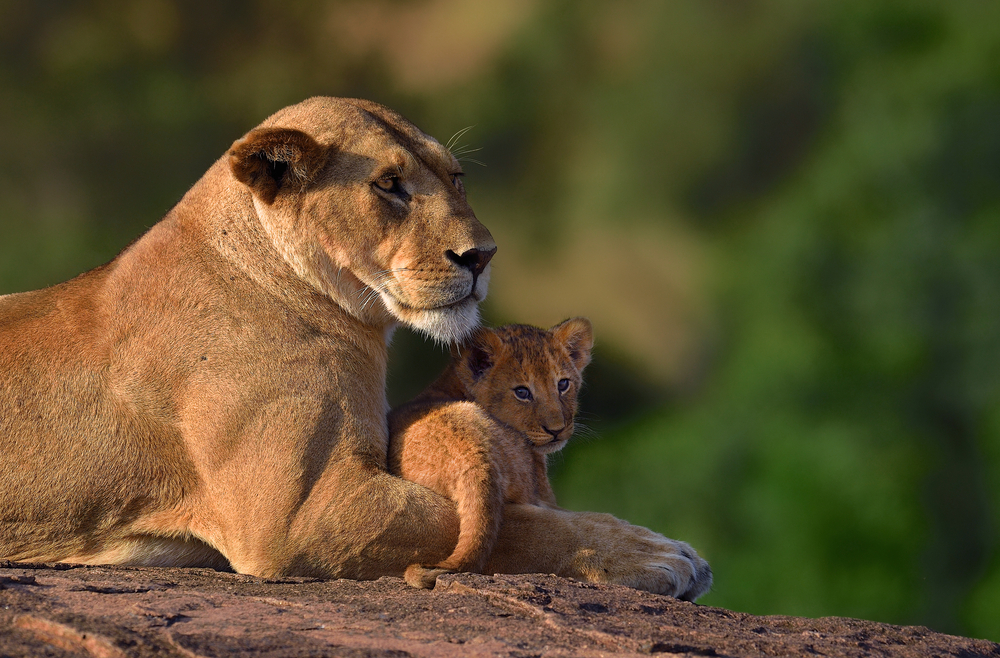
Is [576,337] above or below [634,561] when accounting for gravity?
above

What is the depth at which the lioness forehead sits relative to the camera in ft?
13.7

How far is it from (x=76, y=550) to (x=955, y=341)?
1021cm

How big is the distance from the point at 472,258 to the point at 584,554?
3.45 feet

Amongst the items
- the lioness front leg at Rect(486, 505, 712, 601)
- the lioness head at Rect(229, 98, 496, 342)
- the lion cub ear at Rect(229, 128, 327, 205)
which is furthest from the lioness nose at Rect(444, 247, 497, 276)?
the lioness front leg at Rect(486, 505, 712, 601)

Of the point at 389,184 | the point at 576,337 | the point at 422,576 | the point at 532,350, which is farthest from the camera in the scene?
the point at 576,337

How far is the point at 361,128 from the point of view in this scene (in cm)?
420

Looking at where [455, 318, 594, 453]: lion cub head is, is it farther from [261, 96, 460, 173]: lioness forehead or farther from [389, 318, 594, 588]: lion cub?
[261, 96, 460, 173]: lioness forehead

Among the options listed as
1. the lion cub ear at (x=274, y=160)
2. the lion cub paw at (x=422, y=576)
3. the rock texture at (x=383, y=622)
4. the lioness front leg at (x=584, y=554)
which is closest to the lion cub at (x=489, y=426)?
the lion cub paw at (x=422, y=576)

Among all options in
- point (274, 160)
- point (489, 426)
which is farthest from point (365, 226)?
point (489, 426)

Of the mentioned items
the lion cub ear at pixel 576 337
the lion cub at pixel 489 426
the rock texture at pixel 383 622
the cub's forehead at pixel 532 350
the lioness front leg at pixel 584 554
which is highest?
the lion cub ear at pixel 576 337

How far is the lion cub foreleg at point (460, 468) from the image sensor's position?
3711mm

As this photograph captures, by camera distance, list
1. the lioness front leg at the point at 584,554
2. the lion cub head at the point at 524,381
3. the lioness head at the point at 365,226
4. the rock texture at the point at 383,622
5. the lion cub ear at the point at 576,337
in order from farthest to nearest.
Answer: the lion cub ear at the point at 576,337, the lion cub head at the point at 524,381, the lioness head at the point at 365,226, the lioness front leg at the point at 584,554, the rock texture at the point at 383,622

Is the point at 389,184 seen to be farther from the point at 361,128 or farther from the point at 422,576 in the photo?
the point at 422,576

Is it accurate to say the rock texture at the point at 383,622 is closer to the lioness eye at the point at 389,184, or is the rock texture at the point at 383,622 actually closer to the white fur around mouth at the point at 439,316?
the white fur around mouth at the point at 439,316
